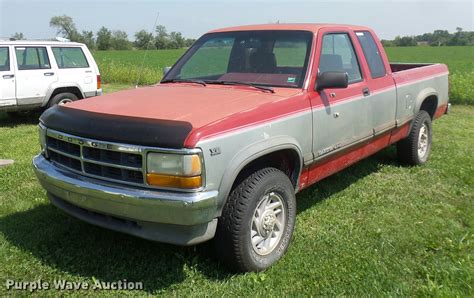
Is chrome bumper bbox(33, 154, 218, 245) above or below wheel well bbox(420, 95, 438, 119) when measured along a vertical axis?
below

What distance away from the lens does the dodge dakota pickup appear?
9.43 feet

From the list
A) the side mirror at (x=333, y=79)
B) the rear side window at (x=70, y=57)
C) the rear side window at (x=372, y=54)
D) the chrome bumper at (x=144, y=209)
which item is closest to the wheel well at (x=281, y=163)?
the chrome bumper at (x=144, y=209)

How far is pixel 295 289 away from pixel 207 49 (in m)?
2.69

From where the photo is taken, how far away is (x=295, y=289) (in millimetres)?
3191

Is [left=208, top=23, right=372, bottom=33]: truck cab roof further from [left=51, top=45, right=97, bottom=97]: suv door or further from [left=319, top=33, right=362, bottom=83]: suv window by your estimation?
[left=51, top=45, right=97, bottom=97]: suv door

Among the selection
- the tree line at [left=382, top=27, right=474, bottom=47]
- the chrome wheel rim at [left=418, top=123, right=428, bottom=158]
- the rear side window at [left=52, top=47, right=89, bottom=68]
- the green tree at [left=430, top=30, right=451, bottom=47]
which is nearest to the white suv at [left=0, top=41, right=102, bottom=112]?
the rear side window at [left=52, top=47, right=89, bottom=68]

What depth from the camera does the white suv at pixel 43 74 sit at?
8914 mm

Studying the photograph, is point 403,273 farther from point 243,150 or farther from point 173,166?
point 173,166

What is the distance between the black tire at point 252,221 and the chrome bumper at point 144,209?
168 mm

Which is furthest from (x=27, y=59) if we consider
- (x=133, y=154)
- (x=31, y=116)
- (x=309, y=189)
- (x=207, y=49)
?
(x=133, y=154)

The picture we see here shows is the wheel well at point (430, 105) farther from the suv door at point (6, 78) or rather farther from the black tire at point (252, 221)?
the suv door at point (6, 78)

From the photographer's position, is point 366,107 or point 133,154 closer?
point 133,154

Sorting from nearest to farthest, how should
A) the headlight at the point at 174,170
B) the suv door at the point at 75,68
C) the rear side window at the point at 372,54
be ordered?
the headlight at the point at 174,170 → the rear side window at the point at 372,54 → the suv door at the point at 75,68

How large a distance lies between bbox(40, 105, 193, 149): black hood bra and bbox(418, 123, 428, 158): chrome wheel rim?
14.1 ft
